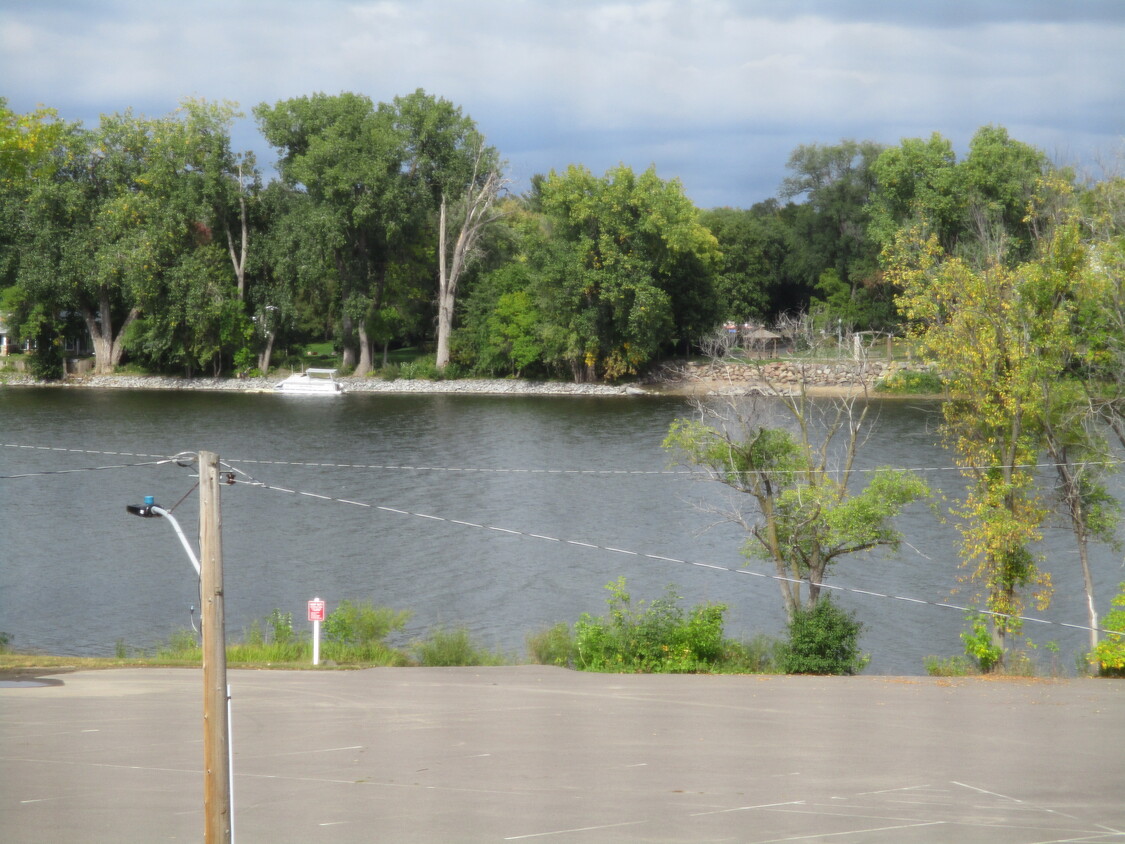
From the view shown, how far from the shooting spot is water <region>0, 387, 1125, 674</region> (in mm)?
26844

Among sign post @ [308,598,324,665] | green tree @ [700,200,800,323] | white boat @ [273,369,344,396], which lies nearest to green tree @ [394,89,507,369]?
white boat @ [273,369,344,396]

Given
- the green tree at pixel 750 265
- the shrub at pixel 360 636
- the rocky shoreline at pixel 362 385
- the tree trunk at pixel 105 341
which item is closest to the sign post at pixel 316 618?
the shrub at pixel 360 636

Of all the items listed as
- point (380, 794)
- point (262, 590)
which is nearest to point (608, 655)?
point (380, 794)

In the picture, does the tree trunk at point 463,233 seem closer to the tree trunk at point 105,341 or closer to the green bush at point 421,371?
the green bush at point 421,371

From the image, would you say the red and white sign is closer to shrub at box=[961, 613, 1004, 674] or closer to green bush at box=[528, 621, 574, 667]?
green bush at box=[528, 621, 574, 667]

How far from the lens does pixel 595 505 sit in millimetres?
38625

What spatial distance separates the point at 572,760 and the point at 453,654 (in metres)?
8.07

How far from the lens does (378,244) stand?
80.0 metres

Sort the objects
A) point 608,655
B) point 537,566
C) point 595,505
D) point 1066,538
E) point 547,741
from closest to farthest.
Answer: point 547,741
point 608,655
point 537,566
point 1066,538
point 595,505

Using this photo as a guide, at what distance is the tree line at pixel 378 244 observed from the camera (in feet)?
237

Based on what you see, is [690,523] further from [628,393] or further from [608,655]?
[628,393]

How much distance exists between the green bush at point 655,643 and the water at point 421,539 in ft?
10.8

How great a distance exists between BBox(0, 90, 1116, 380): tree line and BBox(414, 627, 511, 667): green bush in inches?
1991

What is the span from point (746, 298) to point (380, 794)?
3126 inches
